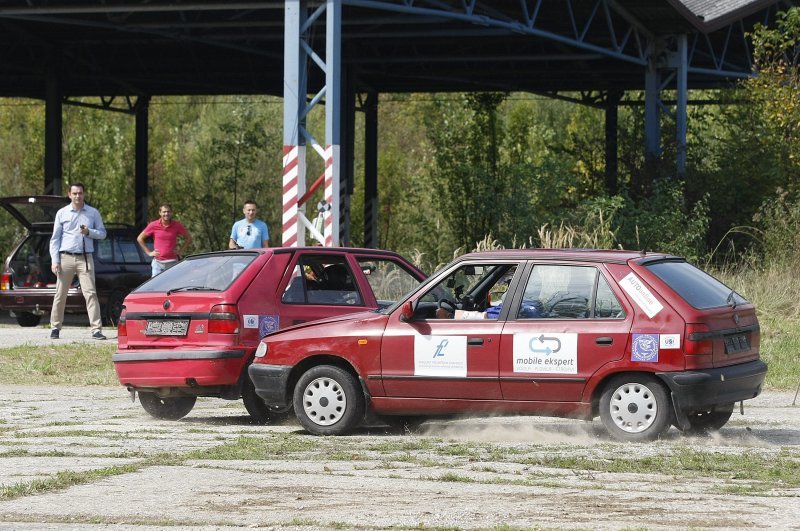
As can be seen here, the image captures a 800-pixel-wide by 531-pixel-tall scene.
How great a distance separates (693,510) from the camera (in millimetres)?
7574

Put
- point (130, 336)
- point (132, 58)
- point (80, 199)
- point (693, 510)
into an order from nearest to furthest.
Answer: point (693, 510) → point (130, 336) → point (80, 199) → point (132, 58)

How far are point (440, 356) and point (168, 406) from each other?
3.13 m

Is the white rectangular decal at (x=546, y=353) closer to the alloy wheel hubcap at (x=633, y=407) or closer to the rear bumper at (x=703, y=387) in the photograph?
the alloy wheel hubcap at (x=633, y=407)

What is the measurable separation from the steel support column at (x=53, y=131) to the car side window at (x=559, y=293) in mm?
28122

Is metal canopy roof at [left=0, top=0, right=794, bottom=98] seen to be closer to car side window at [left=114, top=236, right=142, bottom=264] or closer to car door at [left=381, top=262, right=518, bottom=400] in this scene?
car side window at [left=114, top=236, right=142, bottom=264]

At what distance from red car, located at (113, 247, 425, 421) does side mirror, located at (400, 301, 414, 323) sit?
1.24 metres

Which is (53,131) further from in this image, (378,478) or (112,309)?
(378,478)

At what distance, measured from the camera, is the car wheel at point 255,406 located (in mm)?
12133

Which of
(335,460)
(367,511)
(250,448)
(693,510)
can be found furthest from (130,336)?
(693,510)

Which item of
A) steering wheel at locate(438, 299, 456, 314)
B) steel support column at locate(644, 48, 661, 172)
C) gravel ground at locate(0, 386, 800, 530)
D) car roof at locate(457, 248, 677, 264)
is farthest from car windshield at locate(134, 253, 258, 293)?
steel support column at locate(644, 48, 661, 172)

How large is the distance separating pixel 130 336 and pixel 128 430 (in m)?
1.14

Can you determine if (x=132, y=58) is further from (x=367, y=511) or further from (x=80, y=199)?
(x=367, y=511)

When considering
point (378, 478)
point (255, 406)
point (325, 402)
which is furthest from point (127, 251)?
point (378, 478)

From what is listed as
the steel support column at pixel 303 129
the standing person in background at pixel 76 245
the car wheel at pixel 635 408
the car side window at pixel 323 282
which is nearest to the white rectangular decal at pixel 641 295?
the car wheel at pixel 635 408
